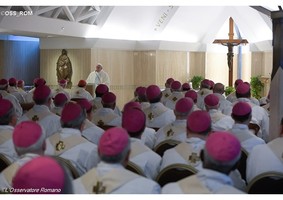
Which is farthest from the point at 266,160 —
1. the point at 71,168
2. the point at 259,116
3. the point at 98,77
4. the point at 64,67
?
the point at 64,67

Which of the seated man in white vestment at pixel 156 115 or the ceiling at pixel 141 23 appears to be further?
the ceiling at pixel 141 23

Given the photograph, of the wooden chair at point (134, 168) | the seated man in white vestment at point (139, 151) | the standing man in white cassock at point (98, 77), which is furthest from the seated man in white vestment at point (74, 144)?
the standing man in white cassock at point (98, 77)

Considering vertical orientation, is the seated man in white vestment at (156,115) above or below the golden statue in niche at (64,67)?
below

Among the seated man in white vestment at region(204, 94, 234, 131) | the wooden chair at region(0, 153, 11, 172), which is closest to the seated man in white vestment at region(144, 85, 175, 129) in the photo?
the seated man in white vestment at region(204, 94, 234, 131)

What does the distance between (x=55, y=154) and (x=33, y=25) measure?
9.84m

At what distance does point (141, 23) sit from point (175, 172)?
14.2 meters

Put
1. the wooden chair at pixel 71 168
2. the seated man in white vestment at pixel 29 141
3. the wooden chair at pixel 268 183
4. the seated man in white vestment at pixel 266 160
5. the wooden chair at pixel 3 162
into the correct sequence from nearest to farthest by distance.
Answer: the seated man in white vestment at pixel 29 141, the wooden chair at pixel 268 183, the wooden chair at pixel 71 168, the seated man in white vestment at pixel 266 160, the wooden chair at pixel 3 162

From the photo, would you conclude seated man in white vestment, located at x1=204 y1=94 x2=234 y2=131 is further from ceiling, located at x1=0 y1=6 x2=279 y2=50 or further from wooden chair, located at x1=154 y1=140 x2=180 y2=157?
→ ceiling, located at x1=0 y1=6 x2=279 y2=50

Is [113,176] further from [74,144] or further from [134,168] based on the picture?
[74,144]

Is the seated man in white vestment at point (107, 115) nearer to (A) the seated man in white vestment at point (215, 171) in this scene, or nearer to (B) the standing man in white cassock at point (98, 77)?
(A) the seated man in white vestment at point (215, 171)

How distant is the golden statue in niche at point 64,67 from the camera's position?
60.5ft

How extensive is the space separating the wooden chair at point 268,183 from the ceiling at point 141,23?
9.75 meters

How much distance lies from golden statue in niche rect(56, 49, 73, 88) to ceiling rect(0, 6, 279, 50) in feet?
3.56

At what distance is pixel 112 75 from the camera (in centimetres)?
1894
